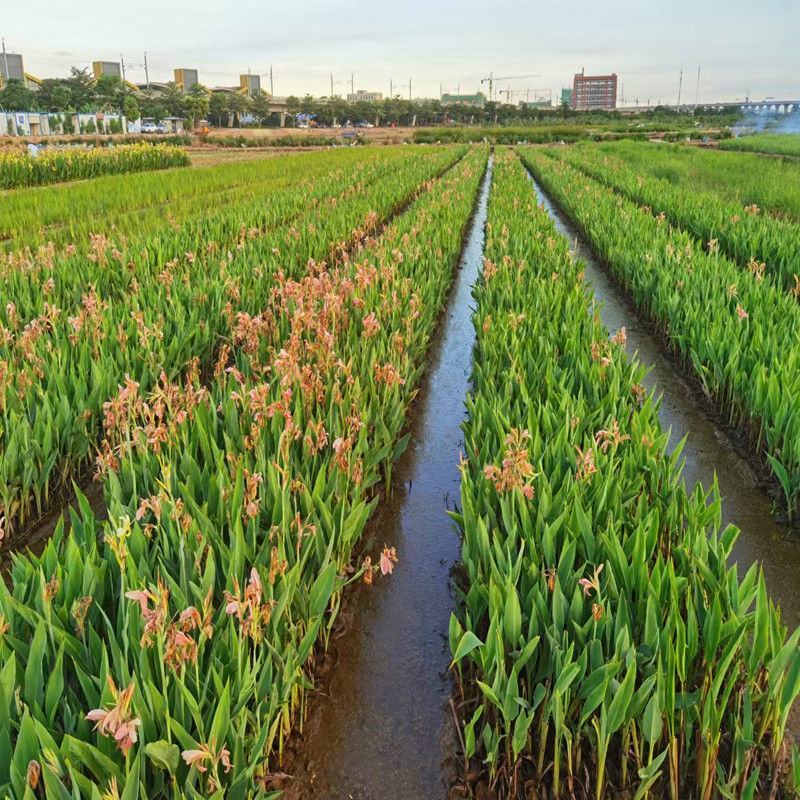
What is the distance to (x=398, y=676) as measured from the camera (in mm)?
2291

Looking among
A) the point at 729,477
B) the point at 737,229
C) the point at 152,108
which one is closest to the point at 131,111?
the point at 152,108

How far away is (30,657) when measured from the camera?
5.12ft

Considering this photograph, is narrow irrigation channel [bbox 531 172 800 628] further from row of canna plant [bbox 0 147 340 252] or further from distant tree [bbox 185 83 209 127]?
distant tree [bbox 185 83 209 127]

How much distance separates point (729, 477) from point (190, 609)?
3.14 meters

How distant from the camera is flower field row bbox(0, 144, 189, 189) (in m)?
18.5

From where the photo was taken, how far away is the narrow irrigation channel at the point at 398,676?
1938mm

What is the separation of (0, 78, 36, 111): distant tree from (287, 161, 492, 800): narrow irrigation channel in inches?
2664

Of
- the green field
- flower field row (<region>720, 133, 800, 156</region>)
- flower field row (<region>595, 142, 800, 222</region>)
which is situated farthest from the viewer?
flower field row (<region>720, 133, 800, 156</region>)

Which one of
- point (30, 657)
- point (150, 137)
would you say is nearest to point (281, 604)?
point (30, 657)

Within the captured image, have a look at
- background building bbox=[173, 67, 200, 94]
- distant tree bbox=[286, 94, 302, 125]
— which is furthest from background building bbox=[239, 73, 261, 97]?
distant tree bbox=[286, 94, 302, 125]


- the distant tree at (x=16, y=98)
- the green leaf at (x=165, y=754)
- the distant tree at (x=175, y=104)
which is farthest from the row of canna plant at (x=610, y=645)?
the distant tree at (x=175, y=104)

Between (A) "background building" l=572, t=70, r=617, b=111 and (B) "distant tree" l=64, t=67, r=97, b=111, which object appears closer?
(B) "distant tree" l=64, t=67, r=97, b=111

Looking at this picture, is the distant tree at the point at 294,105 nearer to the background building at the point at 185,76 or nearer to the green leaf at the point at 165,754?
the background building at the point at 185,76

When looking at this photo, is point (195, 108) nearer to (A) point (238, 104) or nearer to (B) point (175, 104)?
(B) point (175, 104)
